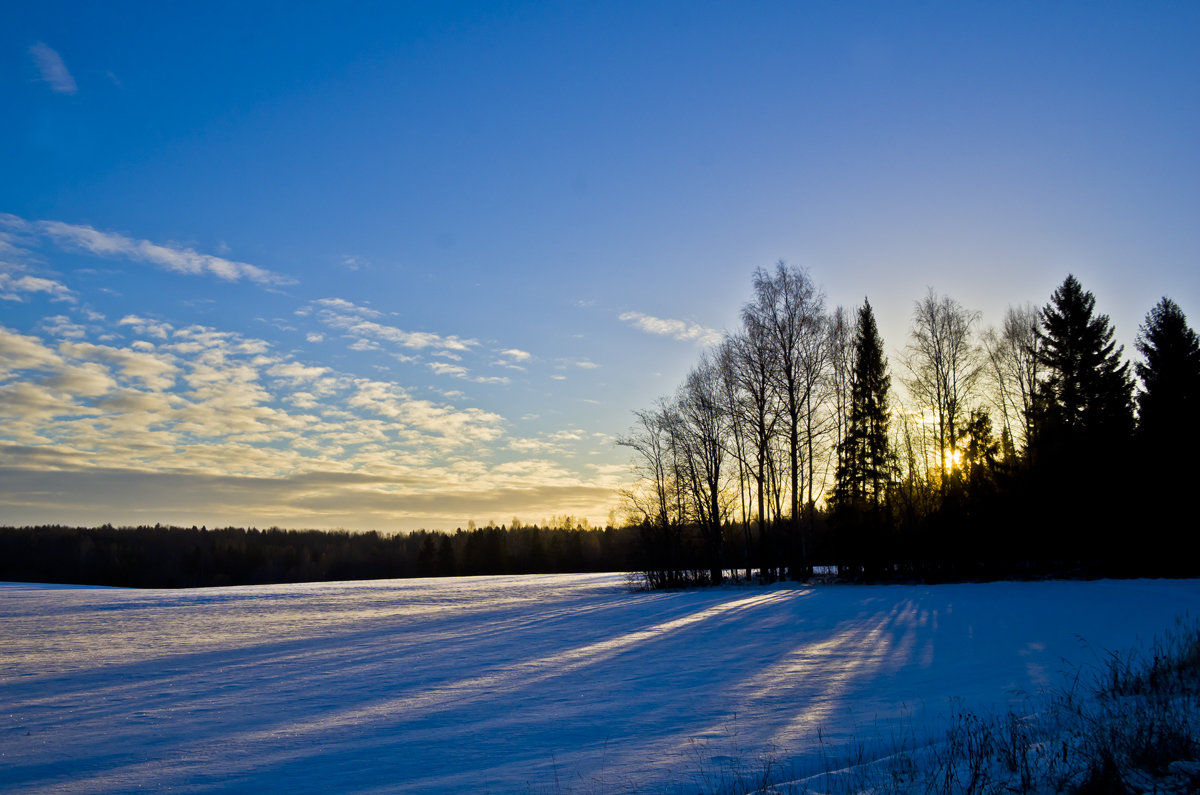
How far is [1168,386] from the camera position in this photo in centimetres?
2766

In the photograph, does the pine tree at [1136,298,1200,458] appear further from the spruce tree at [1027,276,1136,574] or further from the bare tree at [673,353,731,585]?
the bare tree at [673,353,731,585]

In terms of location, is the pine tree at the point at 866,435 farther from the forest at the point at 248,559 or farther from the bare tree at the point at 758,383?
the forest at the point at 248,559

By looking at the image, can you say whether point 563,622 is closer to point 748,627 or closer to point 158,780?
point 748,627

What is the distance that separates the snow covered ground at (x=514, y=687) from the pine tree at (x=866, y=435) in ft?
36.3

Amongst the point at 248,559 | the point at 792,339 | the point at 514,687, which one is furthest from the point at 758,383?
the point at 248,559

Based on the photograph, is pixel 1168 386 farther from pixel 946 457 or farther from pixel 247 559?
pixel 247 559

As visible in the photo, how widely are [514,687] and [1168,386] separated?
30.8 meters

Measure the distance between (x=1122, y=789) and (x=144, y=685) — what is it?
1334 cm

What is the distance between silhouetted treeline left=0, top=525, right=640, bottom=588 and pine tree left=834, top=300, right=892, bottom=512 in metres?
37.6

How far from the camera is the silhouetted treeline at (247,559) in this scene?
239ft

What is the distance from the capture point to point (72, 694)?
10.6 metres

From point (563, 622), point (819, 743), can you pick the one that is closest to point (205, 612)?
point (563, 622)

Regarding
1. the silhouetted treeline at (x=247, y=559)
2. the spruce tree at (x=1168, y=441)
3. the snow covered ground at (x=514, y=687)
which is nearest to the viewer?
the snow covered ground at (x=514, y=687)

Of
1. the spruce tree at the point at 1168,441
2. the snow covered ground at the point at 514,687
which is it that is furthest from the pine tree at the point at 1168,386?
the snow covered ground at the point at 514,687
